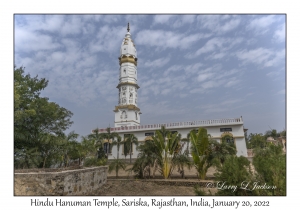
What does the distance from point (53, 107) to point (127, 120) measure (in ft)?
52.2

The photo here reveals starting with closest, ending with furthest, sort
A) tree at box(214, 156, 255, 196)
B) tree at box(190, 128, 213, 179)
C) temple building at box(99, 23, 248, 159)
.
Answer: tree at box(214, 156, 255, 196) < tree at box(190, 128, 213, 179) < temple building at box(99, 23, 248, 159)

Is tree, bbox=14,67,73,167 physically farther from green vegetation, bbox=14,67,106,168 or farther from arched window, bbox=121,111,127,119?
arched window, bbox=121,111,127,119

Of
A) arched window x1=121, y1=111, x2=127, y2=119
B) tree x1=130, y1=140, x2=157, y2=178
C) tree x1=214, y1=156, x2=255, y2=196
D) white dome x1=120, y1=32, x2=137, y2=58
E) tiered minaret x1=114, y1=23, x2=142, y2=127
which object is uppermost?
white dome x1=120, y1=32, x2=137, y2=58

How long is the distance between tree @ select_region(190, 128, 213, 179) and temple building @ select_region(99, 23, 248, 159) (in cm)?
980

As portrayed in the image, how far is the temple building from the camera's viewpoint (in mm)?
21828

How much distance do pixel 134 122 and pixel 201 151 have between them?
19.3 metres

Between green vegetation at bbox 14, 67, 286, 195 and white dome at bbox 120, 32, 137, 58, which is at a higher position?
white dome at bbox 120, 32, 137, 58

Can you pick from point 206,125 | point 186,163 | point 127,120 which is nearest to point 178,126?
point 206,125

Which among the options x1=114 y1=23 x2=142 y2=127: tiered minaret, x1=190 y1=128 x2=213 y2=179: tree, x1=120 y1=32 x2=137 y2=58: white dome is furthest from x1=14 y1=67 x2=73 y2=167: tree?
x1=120 y1=32 x2=137 y2=58: white dome

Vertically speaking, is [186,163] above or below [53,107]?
below
